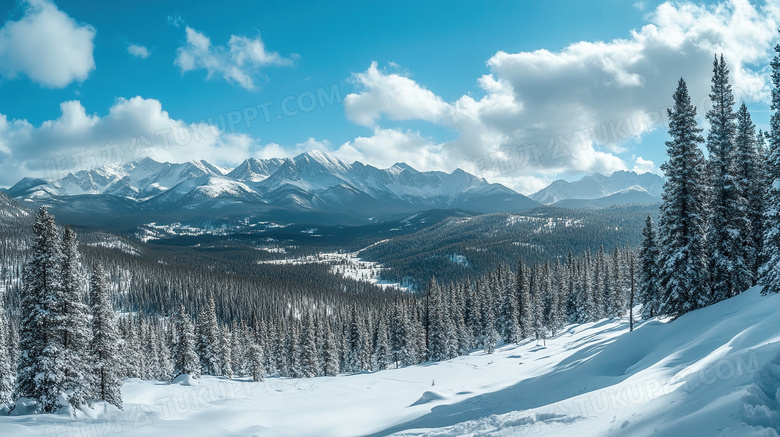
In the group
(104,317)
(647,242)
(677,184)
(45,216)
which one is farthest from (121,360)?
(647,242)

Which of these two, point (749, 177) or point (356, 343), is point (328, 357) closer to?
point (356, 343)

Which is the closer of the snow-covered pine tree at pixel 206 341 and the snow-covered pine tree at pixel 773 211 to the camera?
the snow-covered pine tree at pixel 773 211

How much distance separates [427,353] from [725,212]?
4563cm

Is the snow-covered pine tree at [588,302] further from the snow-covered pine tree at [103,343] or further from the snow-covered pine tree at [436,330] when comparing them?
the snow-covered pine tree at [103,343]

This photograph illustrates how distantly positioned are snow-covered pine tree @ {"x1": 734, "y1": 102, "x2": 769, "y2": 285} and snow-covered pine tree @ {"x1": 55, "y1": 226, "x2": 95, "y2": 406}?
43.6m

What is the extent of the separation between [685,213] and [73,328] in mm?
40073

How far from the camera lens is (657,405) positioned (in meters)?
9.87

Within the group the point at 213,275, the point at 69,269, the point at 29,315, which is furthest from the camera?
the point at 213,275

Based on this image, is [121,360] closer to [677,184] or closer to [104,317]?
[104,317]

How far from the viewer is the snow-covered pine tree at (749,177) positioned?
26547 mm

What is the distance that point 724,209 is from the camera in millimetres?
26141

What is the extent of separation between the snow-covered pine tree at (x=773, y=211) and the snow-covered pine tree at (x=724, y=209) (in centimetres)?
266

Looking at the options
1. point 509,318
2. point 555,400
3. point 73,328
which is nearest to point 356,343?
point 509,318

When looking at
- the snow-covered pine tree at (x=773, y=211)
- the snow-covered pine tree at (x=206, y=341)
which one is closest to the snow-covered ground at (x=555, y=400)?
the snow-covered pine tree at (x=773, y=211)
